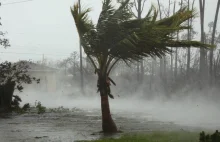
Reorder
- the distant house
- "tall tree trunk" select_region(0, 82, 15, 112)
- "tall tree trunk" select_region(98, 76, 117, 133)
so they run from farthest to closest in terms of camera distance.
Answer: the distant house
"tall tree trunk" select_region(0, 82, 15, 112)
"tall tree trunk" select_region(98, 76, 117, 133)

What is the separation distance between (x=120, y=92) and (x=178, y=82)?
387 inches

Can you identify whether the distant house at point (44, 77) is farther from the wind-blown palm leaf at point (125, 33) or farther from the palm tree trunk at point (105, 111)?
the wind-blown palm leaf at point (125, 33)

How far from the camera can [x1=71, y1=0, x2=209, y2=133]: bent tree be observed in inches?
470

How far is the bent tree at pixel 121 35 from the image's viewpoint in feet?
39.2

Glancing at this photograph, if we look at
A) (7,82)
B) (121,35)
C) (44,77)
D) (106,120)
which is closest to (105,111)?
(106,120)

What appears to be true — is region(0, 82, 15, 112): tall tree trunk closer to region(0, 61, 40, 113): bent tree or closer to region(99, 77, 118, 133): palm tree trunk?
region(0, 61, 40, 113): bent tree

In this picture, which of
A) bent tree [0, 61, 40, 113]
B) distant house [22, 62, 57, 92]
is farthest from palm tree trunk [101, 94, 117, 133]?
distant house [22, 62, 57, 92]

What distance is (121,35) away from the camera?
1218cm

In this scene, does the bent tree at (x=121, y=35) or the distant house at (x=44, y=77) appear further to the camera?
the distant house at (x=44, y=77)

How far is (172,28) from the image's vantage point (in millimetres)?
11781

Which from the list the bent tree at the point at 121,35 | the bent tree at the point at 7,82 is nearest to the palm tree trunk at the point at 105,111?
the bent tree at the point at 121,35

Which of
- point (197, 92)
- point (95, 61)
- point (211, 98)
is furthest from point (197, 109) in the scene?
point (95, 61)

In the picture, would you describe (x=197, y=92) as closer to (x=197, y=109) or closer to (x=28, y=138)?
(x=197, y=109)

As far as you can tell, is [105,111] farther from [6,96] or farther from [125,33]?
[6,96]
